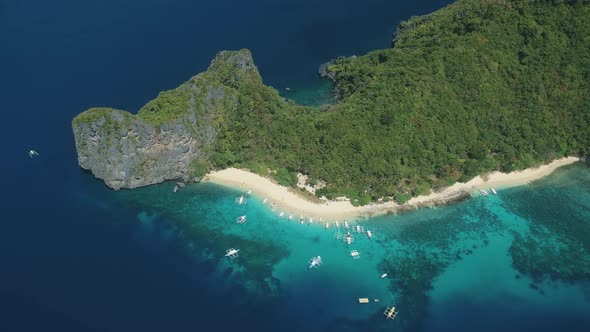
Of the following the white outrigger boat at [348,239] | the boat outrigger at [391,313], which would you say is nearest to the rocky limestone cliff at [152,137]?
the white outrigger boat at [348,239]

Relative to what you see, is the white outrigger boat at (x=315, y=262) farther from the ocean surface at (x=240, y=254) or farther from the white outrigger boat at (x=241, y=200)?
the white outrigger boat at (x=241, y=200)

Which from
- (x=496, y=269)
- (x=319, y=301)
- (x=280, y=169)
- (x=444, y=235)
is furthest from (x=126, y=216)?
(x=496, y=269)

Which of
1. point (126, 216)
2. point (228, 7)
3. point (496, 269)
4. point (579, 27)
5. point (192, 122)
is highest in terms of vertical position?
point (228, 7)

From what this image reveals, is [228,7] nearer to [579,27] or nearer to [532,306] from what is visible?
[579,27]

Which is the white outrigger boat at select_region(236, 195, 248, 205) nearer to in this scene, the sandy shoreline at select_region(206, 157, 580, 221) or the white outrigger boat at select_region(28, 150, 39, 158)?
the sandy shoreline at select_region(206, 157, 580, 221)

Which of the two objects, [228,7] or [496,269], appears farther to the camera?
[228,7]
